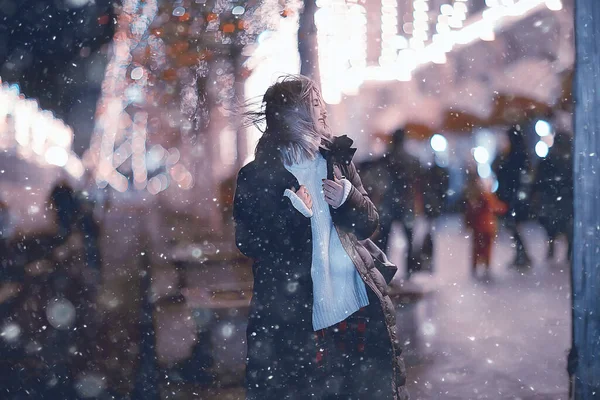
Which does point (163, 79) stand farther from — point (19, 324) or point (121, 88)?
point (19, 324)

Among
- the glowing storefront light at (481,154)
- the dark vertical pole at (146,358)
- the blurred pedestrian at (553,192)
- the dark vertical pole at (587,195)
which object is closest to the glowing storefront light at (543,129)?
the blurred pedestrian at (553,192)

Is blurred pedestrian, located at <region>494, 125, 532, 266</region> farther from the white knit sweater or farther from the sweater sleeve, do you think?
the sweater sleeve

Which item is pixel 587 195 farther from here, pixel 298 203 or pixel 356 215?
pixel 298 203

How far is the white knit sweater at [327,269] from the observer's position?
2.75 meters

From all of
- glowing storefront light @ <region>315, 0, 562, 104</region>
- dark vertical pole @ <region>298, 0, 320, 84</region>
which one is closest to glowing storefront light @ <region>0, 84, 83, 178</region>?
glowing storefront light @ <region>315, 0, 562, 104</region>

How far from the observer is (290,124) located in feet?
8.89

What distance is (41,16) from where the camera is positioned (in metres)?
4.14

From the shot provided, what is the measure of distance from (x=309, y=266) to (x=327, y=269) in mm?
84

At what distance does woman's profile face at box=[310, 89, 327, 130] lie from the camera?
2732 millimetres

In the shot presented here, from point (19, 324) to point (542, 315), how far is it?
16.2ft

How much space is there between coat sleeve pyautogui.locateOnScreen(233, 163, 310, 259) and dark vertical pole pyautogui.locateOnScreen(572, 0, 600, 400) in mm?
1237

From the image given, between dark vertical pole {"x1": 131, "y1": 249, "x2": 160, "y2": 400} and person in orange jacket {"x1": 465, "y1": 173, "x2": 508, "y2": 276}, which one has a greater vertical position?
person in orange jacket {"x1": 465, "y1": 173, "x2": 508, "y2": 276}

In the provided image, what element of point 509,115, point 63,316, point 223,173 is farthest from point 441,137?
point 63,316

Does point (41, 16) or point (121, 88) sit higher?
point (121, 88)
